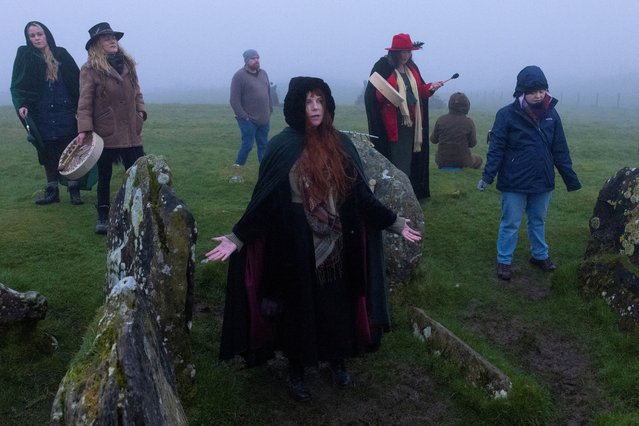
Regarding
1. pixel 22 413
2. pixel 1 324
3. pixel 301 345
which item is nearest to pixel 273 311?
pixel 301 345

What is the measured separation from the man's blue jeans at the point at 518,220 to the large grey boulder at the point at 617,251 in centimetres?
62

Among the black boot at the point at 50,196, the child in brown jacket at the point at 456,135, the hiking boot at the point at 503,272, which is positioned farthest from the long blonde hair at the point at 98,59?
the child in brown jacket at the point at 456,135

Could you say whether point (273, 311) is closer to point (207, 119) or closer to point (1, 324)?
point (1, 324)

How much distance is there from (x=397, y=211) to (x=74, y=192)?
5647mm

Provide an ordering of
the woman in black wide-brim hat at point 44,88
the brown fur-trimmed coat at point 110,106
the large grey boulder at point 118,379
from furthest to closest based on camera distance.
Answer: the woman in black wide-brim hat at point 44,88 < the brown fur-trimmed coat at point 110,106 < the large grey boulder at point 118,379

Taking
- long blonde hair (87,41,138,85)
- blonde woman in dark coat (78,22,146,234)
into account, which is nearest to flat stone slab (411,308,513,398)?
blonde woman in dark coat (78,22,146,234)

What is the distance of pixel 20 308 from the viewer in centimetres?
529

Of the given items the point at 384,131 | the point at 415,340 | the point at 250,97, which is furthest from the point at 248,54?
the point at 415,340

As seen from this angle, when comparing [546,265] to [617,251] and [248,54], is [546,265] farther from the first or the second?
[248,54]

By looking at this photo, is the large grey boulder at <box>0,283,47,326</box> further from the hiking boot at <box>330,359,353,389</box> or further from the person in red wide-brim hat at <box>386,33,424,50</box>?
the person in red wide-brim hat at <box>386,33,424,50</box>

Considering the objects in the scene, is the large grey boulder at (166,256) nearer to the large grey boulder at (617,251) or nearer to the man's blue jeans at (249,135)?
the large grey boulder at (617,251)

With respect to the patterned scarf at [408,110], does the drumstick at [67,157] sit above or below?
below

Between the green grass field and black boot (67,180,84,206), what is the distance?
16 cm

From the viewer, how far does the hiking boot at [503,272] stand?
7.58 meters
